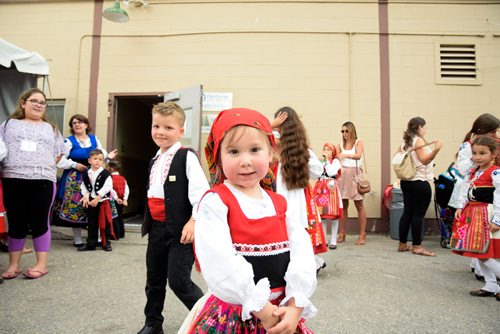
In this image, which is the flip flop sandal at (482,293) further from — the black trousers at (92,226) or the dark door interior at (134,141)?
the dark door interior at (134,141)

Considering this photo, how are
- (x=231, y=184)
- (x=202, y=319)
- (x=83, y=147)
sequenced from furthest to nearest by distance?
(x=83, y=147), (x=231, y=184), (x=202, y=319)

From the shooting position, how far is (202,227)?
4.04 ft

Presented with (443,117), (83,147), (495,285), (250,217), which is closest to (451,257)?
(495,285)

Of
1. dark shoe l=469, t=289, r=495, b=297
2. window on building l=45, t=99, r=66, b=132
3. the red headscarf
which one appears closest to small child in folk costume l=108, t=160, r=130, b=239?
window on building l=45, t=99, r=66, b=132

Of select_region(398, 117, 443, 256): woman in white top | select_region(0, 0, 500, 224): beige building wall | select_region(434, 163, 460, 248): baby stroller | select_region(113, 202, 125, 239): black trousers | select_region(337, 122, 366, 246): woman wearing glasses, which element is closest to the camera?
select_region(398, 117, 443, 256): woman in white top

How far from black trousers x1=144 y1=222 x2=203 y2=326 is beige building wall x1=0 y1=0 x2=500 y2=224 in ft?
16.4

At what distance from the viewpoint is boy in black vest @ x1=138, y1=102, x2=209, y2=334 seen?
6.89 feet

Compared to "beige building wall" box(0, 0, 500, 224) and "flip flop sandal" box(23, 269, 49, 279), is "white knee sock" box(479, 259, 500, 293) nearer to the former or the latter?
"beige building wall" box(0, 0, 500, 224)

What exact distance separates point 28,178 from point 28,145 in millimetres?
329

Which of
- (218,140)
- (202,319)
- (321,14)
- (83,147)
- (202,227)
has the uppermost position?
(321,14)

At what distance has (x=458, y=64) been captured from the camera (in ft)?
22.8

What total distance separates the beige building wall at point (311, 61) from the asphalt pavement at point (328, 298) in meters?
2.97

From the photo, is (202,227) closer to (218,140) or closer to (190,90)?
(218,140)

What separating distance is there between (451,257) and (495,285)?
5.38ft
